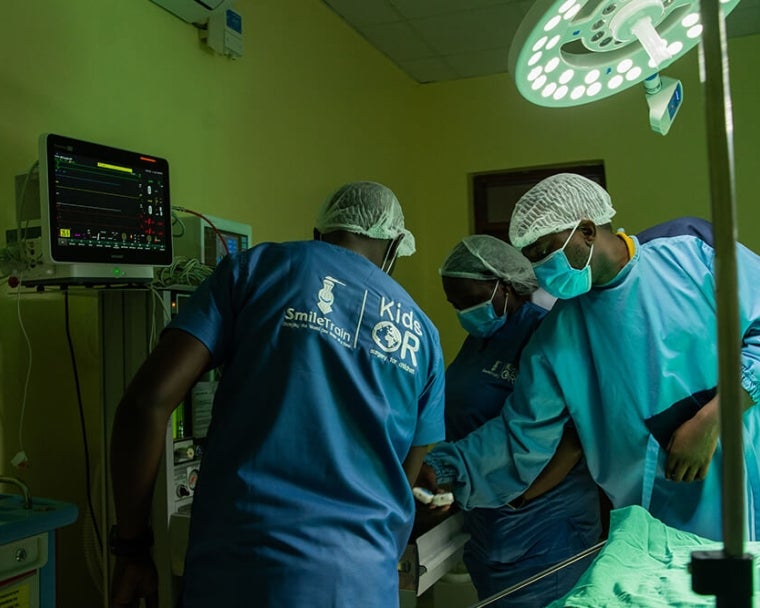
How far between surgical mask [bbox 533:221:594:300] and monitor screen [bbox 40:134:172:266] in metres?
1.00

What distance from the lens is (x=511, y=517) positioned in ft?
6.32

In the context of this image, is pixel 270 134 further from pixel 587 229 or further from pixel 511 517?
pixel 511 517

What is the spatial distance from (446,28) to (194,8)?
5.51ft

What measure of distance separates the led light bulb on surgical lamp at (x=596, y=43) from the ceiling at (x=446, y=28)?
2.52m

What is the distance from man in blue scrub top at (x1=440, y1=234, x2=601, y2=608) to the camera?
1904 millimetres

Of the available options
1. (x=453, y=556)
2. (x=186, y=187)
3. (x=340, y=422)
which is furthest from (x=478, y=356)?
(x=186, y=187)

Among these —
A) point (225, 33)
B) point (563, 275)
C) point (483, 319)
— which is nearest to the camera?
point (563, 275)

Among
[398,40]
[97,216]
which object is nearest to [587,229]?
[97,216]

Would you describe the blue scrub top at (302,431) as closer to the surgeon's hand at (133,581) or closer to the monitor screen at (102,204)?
the surgeon's hand at (133,581)

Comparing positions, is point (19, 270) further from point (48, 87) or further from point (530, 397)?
point (530, 397)

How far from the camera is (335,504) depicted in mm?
1188

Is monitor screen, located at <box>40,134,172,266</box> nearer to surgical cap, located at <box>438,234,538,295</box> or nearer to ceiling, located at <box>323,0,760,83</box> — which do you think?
surgical cap, located at <box>438,234,538,295</box>

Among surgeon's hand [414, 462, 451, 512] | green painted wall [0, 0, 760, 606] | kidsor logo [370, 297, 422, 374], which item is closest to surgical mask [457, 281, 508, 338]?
surgeon's hand [414, 462, 451, 512]

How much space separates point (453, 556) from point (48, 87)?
1.72 m
